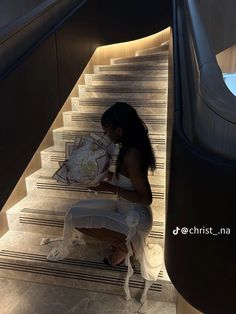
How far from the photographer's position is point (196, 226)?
1042 mm

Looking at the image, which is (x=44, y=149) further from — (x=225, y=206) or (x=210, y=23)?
(x=210, y=23)

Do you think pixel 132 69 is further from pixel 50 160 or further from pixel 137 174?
pixel 137 174

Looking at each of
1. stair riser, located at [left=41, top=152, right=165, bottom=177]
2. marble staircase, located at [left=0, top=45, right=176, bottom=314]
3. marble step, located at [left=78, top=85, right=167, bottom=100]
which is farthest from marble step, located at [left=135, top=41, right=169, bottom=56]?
stair riser, located at [left=41, top=152, right=165, bottom=177]

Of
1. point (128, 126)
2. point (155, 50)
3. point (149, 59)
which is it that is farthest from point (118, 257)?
point (155, 50)

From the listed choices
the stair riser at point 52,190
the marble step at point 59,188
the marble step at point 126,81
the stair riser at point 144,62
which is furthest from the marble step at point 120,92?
the stair riser at point 52,190

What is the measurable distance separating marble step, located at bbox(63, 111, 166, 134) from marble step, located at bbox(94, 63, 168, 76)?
1206 mm

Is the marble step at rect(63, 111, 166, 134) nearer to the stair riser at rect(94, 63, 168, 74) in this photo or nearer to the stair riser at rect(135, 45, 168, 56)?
the stair riser at rect(94, 63, 168, 74)

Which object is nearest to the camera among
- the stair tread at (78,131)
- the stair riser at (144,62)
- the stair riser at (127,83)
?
the stair tread at (78,131)

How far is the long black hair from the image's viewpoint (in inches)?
66.9

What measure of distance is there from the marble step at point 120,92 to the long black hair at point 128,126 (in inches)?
76.1

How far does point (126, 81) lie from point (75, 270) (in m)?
2.73

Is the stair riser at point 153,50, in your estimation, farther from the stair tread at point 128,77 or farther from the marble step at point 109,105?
the marble step at point 109,105

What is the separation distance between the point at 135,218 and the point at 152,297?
514 millimetres

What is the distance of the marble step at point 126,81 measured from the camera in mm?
3847
